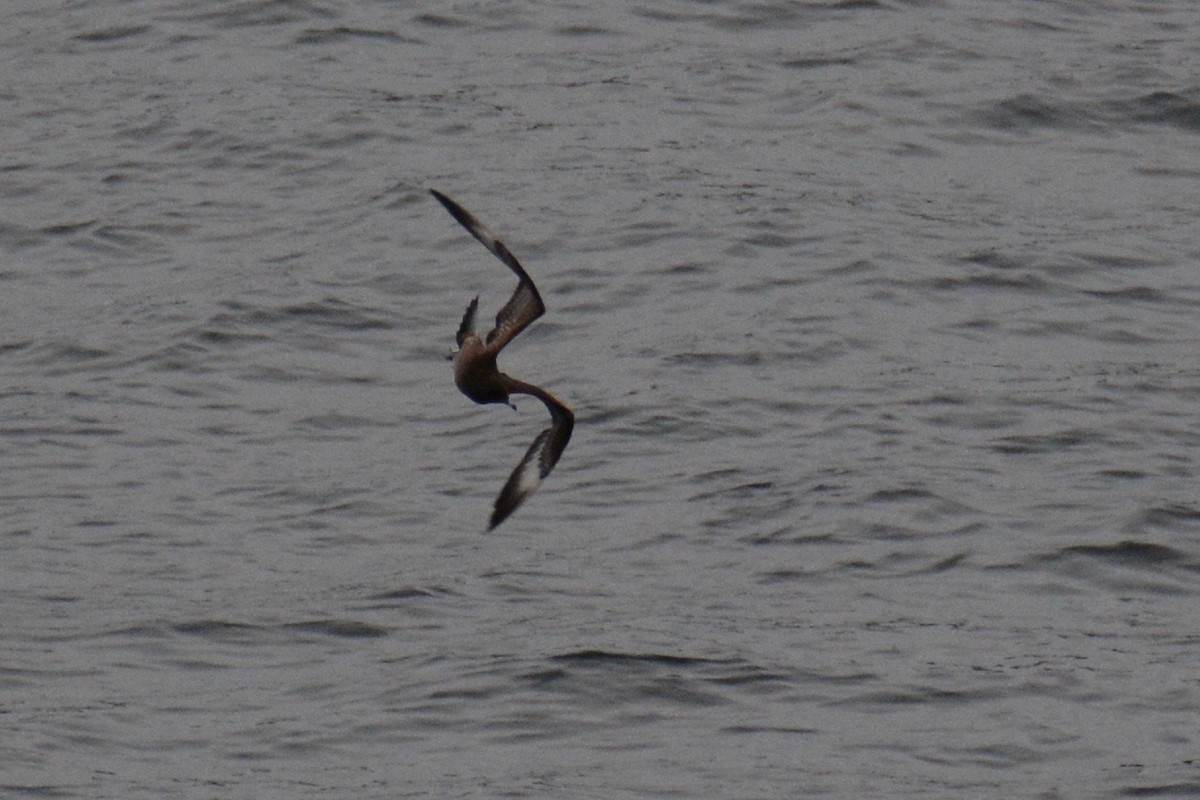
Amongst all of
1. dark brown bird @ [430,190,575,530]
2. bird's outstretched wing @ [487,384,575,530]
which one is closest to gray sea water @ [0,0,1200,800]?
bird's outstretched wing @ [487,384,575,530]

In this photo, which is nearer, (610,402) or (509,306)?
(509,306)

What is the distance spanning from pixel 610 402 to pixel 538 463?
6197 millimetres

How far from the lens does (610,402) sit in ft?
50.2

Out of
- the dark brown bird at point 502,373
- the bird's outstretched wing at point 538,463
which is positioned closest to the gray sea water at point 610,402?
the bird's outstretched wing at point 538,463

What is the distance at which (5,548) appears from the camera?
13.8m

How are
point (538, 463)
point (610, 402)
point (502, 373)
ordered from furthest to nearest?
point (610, 402) < point (538, 463) < point (502, 373)

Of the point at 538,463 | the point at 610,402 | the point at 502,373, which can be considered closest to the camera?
the point at 502,373

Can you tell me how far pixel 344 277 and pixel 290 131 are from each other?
8.98 feet

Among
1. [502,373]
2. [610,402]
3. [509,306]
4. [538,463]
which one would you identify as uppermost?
[509,306]

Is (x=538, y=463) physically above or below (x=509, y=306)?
below

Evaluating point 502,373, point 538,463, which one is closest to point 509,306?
point 502,373

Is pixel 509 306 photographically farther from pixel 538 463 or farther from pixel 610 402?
pixel 610 402

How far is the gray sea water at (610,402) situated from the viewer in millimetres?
12062

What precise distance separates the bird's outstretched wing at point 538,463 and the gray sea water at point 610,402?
2.63m
